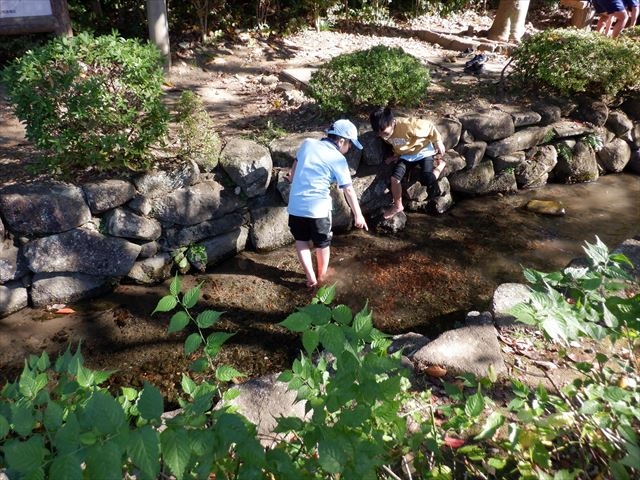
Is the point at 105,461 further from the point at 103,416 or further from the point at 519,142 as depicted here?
the point at 519,142

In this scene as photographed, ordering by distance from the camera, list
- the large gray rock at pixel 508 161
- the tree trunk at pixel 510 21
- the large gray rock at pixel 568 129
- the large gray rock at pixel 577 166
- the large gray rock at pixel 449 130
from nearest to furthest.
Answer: the large gray rock at pixel 449 130
the large gray rock at pixel 508 161
the large gray rock at pixel 568 129
the large gray rock at pixel 577 166
the tree trunk at pixel 510 21

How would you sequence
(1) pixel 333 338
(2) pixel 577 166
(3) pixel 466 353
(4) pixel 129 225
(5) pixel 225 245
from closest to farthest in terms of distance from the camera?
1. (1) pixel 333 338
2. (3) pixel 466 353
3. (4) pixel 129 225
4. (5) pixel 225 245
5. (2) pixel 577 166

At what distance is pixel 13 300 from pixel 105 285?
74cm

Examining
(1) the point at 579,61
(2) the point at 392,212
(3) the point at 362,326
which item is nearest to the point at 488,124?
(1) the point at 579,61

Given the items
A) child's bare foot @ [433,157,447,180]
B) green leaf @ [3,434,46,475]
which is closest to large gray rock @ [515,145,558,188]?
child's bare foot @ [433,157,447,180]

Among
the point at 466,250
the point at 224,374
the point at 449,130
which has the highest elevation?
the point at 224,374

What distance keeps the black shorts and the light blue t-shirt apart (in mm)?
84

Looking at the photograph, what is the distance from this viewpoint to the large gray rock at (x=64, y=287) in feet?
14.6

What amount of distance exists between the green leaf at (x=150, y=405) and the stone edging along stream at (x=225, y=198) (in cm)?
364

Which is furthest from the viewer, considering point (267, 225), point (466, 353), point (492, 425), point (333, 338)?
point (267, 225)

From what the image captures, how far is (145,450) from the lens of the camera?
112 centimetres

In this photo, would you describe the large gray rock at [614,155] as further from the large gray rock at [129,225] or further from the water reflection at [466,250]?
the large gray rock at [129,225]

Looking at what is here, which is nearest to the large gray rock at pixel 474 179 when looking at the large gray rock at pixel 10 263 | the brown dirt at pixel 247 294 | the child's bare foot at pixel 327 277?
the brown dirt at pixel 247 294

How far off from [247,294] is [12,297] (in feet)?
6.60
